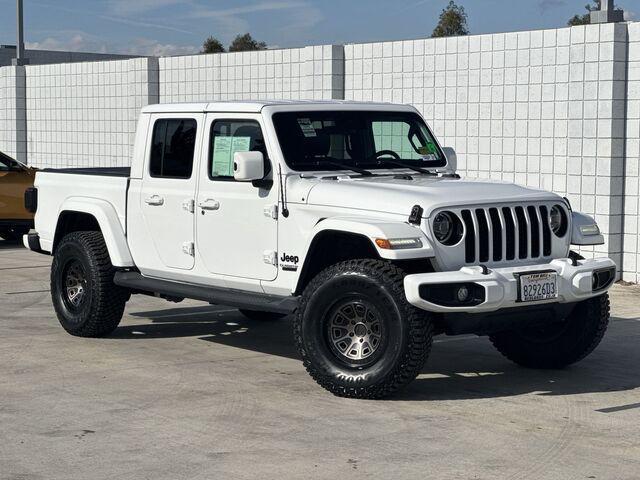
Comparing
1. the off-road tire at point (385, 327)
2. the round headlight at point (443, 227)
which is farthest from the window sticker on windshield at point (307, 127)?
the round headlight at point (443, 227)

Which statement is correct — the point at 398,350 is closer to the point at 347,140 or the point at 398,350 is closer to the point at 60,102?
the point at 347,140

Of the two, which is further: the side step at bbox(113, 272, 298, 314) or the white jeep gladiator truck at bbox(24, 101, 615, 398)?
the side step at bbox(113, 272, 298, 314)

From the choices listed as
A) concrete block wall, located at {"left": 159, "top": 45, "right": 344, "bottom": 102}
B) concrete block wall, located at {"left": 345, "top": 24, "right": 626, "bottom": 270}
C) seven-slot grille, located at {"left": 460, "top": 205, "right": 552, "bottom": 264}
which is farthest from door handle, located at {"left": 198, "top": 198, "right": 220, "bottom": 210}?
concrete block wall, located at {"left": 159, "top": 45, "right": 344, "bottom": 102}

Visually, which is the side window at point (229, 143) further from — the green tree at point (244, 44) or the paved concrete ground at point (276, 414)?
the green tree at point (244, 44)

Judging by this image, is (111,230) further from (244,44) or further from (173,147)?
(244,44)

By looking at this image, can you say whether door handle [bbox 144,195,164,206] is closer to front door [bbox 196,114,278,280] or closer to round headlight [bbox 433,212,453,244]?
front door [bbox 196,114,278,280]

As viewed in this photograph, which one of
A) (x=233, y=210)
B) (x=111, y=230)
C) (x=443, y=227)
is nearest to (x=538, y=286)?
(x=443, y=227)

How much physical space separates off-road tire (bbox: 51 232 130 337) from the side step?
0.51 ft

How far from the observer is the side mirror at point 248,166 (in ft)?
28.0

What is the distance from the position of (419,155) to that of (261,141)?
54.9 inches

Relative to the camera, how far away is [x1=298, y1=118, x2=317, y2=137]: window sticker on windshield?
29.7 feet

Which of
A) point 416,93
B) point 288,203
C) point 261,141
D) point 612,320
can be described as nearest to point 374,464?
point 288,203

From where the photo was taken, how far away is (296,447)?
6.77m

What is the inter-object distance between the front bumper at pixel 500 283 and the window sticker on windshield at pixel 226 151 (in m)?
2.06
